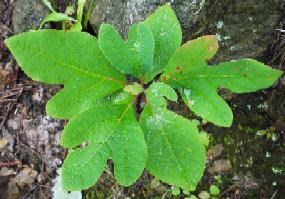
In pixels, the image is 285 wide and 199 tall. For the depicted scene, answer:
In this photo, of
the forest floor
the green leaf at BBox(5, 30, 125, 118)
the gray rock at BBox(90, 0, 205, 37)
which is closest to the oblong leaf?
the green leaf at BBox(5, 30, 125, 118)

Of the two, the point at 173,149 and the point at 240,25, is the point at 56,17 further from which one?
the point at 173,149

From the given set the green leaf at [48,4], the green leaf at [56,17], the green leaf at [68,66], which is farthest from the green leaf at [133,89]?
the green leaf at [48,4]

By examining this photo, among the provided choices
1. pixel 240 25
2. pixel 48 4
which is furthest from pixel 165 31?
pixel 48 4

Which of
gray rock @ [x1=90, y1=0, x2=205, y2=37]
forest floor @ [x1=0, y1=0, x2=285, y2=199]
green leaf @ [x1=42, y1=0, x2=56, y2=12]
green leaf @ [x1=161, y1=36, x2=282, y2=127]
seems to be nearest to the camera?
green leaf @ [x1=161, y1=36, x2=282, y2=127]

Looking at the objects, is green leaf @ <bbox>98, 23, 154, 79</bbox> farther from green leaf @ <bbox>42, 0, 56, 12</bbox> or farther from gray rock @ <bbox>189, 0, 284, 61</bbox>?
green leaf @ <bbox>42, 0, 56, 12</bbox>

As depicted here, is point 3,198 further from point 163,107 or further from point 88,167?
point 163,107
